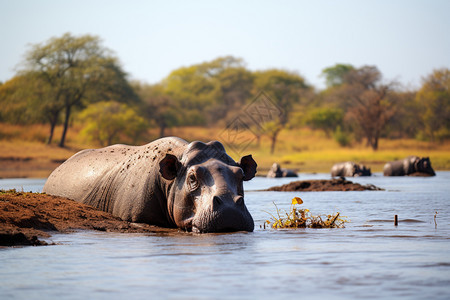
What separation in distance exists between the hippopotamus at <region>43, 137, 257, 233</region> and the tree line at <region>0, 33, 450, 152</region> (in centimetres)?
4074

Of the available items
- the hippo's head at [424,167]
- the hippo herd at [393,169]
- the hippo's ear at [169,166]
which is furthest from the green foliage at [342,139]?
the hippo's ear at [169,166]

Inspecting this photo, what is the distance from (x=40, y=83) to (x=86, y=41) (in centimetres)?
566

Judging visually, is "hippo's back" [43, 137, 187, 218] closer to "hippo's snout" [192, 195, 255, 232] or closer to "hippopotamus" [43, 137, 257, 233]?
"hippopotamus" [43, 137, 257, 233]

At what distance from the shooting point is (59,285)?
247 inches

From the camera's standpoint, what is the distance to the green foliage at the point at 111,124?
2206 inches

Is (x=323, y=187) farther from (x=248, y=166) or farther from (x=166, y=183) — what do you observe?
(x=166, y=183)

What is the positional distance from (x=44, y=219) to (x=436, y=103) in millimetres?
65430

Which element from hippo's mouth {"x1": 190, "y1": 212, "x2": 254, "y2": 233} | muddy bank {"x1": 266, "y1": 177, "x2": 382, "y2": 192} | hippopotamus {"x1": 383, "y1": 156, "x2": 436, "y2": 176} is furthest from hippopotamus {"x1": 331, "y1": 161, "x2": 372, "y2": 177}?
hippo's mouth {"x1": 190, "y1": 212, "x2": 254, "y2": 233}

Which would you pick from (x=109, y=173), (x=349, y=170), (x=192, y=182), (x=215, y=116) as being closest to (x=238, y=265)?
(x=192, y=182)

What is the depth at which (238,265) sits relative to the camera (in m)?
7.25

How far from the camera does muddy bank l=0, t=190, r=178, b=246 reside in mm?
8820

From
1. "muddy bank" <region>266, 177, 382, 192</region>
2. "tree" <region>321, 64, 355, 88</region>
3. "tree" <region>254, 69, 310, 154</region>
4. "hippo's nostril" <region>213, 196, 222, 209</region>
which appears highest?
"tree" <region>321, 64, 355, 88</region>

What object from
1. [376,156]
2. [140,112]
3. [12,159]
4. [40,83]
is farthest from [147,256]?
[140,112]

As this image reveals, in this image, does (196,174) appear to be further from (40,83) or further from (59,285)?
(40,83)
